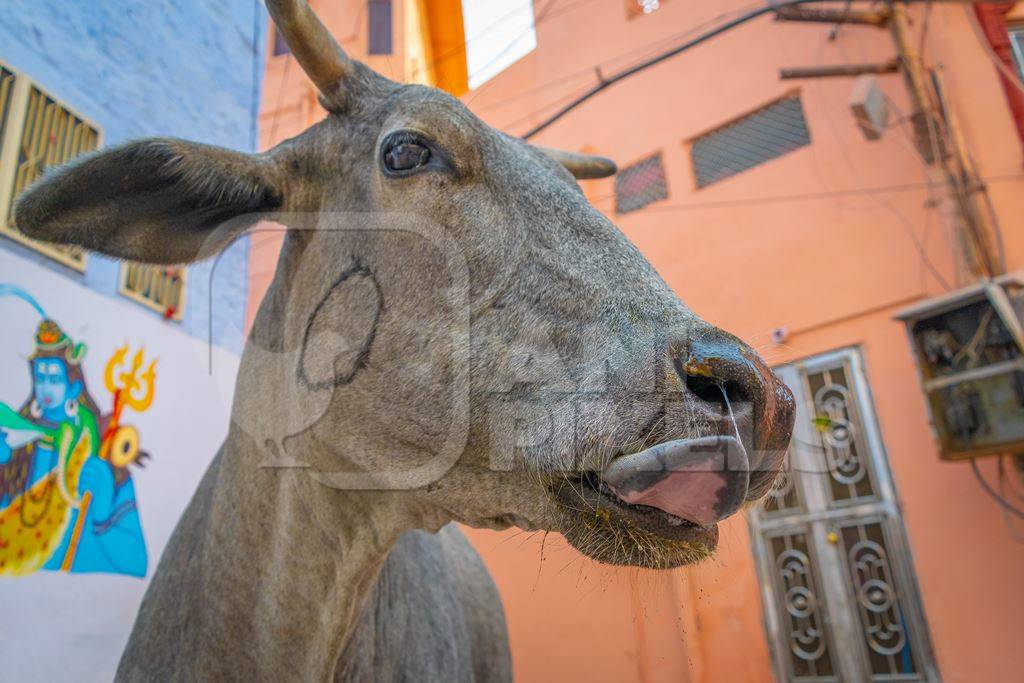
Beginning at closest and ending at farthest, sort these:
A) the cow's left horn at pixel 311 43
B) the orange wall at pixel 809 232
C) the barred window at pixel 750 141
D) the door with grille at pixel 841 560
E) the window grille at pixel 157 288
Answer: the cow's left horn at pixel 311 43
the window grille at pixel 157 288
the orange wall at pixel 809 232
the door with grille at pixel 841 560
the barred window at pixel 750 141

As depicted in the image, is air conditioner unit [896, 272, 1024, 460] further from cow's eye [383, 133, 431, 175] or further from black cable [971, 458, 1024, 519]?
cow's eye [383, 133, 431, 175]

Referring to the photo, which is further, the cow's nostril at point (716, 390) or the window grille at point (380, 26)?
the window grille at point (380, 26)

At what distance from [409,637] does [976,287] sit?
3.97 metres

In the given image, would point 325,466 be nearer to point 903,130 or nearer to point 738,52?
point 903,130

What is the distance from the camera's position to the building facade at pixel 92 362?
320cm

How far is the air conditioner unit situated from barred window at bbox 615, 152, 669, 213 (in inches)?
130

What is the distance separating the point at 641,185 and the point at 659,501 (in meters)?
6.90

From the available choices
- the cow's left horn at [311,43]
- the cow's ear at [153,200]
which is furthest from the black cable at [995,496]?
the cow's ear at [153,200]

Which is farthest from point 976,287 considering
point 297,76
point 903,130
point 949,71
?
point 297,76

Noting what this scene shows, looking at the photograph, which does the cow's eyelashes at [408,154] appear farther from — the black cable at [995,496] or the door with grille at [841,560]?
the black cable at [995,496]

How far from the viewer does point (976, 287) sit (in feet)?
14.9

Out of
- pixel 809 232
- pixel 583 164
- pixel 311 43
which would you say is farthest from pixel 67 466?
pixel 809 232

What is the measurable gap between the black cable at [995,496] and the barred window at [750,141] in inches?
124

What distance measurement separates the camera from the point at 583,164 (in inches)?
123
